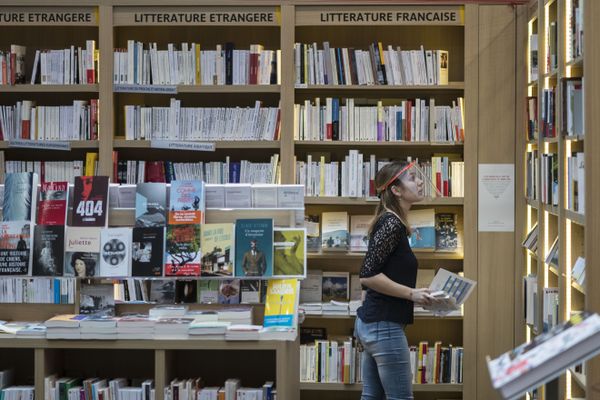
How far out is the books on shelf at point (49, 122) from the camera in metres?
6.30

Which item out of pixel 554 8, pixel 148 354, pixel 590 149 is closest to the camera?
pixel 590 149

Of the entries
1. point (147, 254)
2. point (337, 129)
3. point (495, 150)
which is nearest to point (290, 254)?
point (147, 254)

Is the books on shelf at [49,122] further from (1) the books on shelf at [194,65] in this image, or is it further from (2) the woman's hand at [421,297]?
(2) the woman's hand at [421,297]

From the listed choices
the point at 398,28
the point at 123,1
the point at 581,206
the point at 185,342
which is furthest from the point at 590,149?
the point at 123,1

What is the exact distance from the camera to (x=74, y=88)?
625 centimetres

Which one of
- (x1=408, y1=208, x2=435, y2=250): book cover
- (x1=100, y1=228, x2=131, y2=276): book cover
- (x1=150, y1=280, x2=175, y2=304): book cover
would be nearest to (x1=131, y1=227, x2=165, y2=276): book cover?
(x1=100, y1=228, x2=131, y2=276): book cover

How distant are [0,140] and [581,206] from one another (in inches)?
156

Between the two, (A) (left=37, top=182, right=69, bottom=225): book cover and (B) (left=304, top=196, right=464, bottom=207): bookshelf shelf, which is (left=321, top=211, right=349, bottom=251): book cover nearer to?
(B) (left=304, top=196, right=464, bottom=207): bookshelf shelf

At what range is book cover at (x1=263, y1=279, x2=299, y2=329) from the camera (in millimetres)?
4270

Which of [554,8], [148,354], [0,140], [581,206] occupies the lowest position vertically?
[148,354]

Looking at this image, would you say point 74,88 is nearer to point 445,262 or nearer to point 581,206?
point 445,262

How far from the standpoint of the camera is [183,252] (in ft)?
14.3

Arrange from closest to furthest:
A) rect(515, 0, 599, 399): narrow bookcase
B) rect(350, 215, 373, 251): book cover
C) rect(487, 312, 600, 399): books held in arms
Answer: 1. rect(487, 312, 600, 399): books held in arms
2. rect(515, 0, 599, 399): narrow bookcase
3. rect(350, 215, 373, 251): book cover

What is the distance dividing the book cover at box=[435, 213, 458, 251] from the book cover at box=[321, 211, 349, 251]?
0.62 meters
